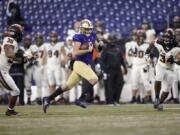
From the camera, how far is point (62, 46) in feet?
54.6

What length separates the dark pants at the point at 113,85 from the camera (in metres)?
16.0

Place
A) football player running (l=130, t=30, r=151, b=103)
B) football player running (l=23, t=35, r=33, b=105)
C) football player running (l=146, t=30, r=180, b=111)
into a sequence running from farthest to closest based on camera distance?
football player running (l=23, t=35, r=33, b=105) → football player running (l=130, t=30, r=151, b=103) → football player running (l=146, t=30, r=180, b=111)

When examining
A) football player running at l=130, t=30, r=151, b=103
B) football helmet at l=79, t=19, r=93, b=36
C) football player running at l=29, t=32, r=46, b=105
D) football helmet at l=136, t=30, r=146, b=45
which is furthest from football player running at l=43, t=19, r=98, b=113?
football player running at l=29, t=32, r=46, b=105

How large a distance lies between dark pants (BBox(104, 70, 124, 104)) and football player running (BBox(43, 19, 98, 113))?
4.60 metres

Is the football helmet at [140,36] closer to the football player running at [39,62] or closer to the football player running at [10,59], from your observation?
the football player running at [39,62]

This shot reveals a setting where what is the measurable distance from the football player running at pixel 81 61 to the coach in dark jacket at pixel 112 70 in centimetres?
457

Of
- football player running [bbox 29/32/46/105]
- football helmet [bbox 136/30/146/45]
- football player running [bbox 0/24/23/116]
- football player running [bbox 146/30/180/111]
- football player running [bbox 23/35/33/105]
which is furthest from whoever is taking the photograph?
football player running [bbox 29/32/46/105]

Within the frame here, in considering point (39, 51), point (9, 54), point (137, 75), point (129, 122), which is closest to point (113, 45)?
point (137, 75)

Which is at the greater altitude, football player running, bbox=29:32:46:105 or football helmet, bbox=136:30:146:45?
football helmet, bbox=136:30:146:45

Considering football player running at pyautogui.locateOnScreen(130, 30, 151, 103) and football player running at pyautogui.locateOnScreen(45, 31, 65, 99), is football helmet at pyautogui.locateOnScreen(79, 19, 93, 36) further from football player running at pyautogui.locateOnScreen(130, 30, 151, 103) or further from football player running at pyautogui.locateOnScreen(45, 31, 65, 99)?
football player running at pyautogui.locateOnScreen(45, 31, 65, 99)

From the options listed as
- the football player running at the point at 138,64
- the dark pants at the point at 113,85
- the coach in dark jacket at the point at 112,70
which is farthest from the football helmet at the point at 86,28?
the football player running at the point at 138,64

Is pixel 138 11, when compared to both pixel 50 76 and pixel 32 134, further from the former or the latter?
pixel 32 134

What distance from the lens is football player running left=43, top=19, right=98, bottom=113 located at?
10844 millimetres

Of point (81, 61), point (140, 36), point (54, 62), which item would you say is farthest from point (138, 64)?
point (81, 61)
